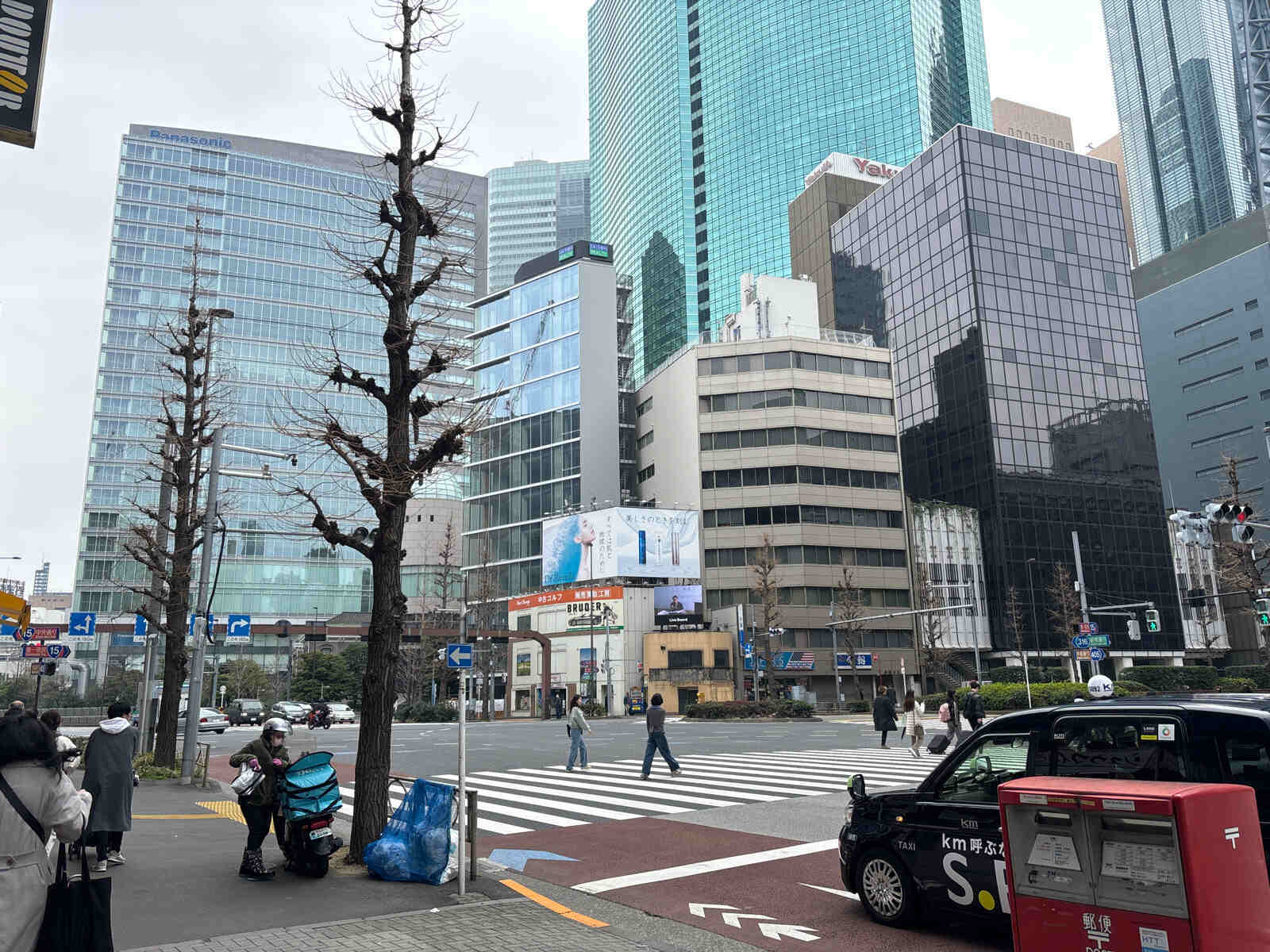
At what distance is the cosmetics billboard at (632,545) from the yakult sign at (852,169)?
2176 inches

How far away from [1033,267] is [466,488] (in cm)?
5845

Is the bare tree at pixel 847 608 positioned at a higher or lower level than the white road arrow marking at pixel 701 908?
higher

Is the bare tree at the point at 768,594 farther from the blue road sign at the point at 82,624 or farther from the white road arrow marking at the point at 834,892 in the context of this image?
the white road arrow marking at the point at 834,892

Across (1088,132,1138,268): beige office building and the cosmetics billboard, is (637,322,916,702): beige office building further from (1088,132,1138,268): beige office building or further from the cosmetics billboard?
(1088,132,1138,268): beige office building

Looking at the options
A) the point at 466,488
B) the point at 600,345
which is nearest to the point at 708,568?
the point at 600,345

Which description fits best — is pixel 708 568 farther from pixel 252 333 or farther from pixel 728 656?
pixel 252 333

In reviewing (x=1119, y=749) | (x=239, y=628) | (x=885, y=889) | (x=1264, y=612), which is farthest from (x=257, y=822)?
(x=1264, y=612)

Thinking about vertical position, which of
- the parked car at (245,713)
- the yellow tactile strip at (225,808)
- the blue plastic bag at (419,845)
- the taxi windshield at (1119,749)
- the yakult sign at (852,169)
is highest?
the yakult sign at (852,169)

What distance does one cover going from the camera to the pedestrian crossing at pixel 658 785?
522 inches

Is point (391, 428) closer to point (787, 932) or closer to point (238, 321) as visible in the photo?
point (787, 932)

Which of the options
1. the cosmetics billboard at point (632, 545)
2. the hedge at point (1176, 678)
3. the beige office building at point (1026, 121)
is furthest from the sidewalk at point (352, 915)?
the beige office building at point (1026, 121)

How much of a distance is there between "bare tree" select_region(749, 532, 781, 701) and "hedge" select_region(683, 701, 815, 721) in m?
3.23

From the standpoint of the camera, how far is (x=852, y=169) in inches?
4060

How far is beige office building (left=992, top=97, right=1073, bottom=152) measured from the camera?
5704 inches
